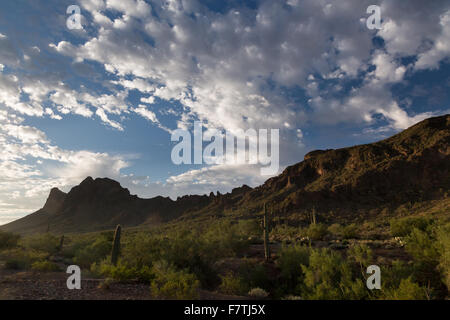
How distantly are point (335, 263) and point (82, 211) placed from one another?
10792cm

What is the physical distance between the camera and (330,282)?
8531mm

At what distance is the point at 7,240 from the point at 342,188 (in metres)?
52.6

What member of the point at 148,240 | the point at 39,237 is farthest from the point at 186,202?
the point at 148,240

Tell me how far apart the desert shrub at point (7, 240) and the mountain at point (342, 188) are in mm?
38234

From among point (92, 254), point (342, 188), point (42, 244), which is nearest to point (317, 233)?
point (92, 254)

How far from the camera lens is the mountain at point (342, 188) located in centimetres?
4748

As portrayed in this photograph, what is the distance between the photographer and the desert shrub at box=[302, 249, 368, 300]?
7.32 meters

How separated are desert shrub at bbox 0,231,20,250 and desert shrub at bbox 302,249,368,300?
86.4ft

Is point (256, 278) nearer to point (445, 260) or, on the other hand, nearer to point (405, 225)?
point (445, 260)

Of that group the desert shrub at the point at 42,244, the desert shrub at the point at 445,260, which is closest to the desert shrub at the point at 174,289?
the desert shrub at the point at 445,260

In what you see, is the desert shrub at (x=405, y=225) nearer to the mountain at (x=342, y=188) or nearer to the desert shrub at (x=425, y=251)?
the desert shrub at (x=425, y=251)

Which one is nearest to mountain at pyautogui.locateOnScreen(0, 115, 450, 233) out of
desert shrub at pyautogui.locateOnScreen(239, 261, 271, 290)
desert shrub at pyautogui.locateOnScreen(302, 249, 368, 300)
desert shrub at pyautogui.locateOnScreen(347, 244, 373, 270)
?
desert shrub at pyautogui.locateOnScreen(347, 244, 373, 270)
